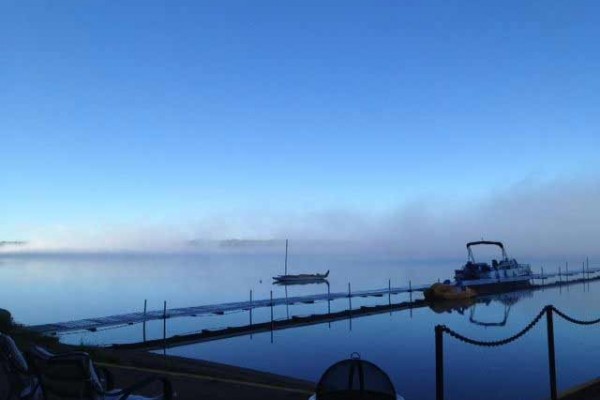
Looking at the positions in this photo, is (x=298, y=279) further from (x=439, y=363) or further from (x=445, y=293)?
(x=439, y=363)

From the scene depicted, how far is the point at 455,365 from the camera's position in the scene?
60.7 ft

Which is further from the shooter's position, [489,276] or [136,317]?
[489,276]

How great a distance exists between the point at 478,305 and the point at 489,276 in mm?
13260

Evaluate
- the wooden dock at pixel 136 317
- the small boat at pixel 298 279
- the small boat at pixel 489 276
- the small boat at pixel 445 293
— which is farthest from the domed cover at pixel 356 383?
the small boat at pixel 298 279

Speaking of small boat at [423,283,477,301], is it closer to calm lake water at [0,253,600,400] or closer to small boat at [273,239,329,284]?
calm lake water at [0,253,600,400]

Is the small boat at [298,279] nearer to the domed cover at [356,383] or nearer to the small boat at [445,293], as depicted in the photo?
the small boat at [445,293]

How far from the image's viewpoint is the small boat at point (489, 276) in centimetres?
5678

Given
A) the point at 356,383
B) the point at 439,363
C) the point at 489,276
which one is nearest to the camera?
the point at 356,383

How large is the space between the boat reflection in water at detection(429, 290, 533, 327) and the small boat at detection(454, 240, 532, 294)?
5.51 ft

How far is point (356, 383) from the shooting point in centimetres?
498

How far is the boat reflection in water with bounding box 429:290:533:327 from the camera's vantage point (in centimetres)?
3525

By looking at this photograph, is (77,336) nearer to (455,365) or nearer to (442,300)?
(455,365)

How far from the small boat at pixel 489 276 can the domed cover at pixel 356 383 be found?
51635 mm

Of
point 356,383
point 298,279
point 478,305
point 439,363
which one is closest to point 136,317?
point 478,305
